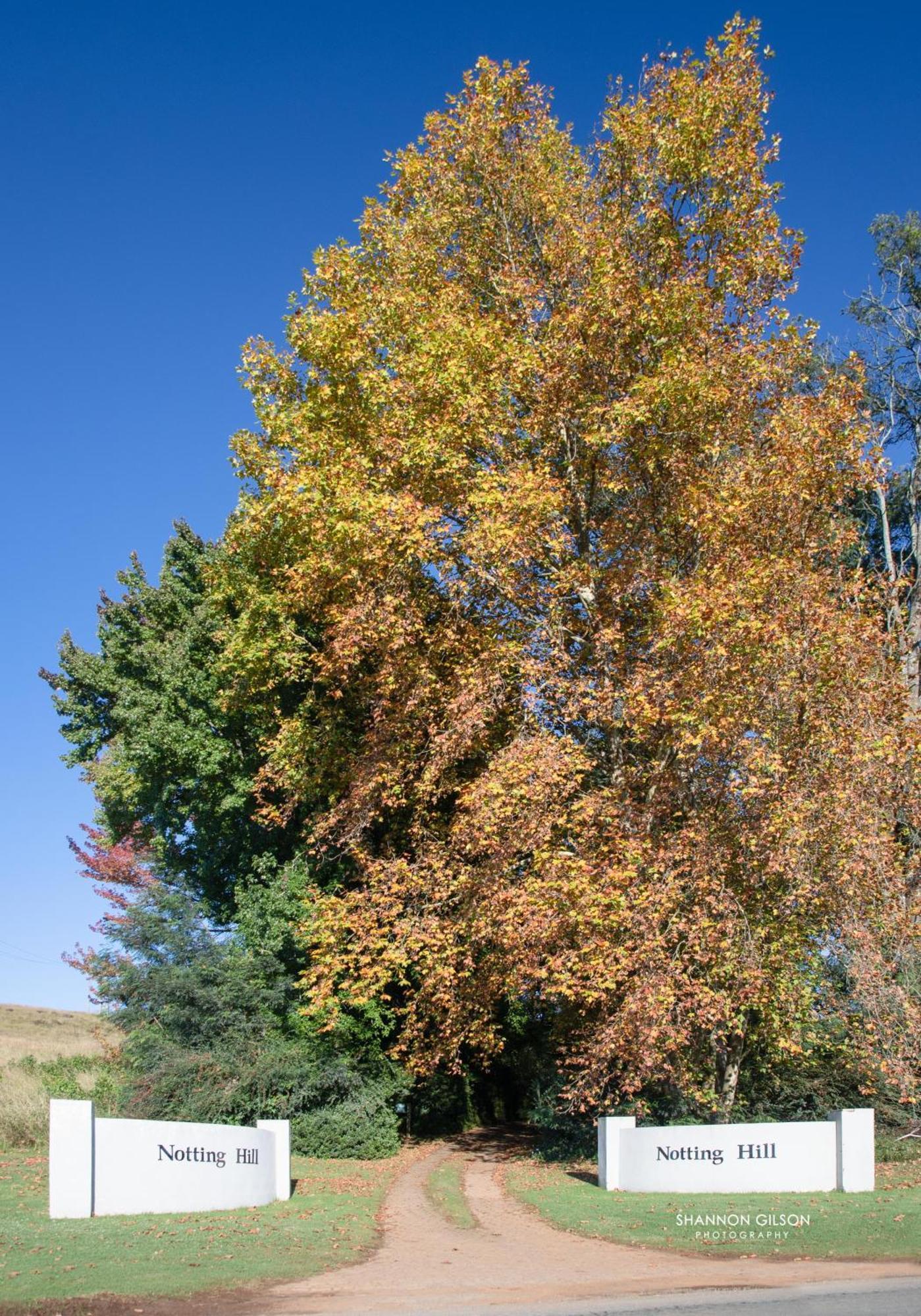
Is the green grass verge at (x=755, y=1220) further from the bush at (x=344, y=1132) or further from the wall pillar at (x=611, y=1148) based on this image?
the bush at (x=344, y=1132)

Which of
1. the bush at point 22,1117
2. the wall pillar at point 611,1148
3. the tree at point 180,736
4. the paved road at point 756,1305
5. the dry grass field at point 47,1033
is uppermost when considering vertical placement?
the tree at point 180,736

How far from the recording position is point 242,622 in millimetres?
21203

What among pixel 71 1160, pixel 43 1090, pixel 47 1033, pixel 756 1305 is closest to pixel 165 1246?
pixel 71 1160

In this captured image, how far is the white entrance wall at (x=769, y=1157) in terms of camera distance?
576 inches

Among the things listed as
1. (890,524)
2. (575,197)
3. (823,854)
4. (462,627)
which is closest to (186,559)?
(462,627)

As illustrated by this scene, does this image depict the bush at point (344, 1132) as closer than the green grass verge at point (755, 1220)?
No

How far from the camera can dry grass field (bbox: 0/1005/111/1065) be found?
96.1 feet

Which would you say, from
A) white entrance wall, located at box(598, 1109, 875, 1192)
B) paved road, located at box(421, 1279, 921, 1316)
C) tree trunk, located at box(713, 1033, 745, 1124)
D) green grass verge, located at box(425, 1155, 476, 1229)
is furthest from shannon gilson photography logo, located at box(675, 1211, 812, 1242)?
tree trunk, located at box(713, 1033, 745, 1124)

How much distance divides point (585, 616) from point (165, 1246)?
1241 cm

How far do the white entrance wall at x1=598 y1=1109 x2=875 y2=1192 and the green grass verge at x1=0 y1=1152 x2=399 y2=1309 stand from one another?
4185mm

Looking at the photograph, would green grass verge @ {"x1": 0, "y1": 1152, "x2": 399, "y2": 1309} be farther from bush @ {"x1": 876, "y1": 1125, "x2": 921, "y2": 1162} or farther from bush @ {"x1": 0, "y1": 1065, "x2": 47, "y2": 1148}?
bush @ {"x1": 876, "y1": 1125, "x2": 921, "y2": 1162}

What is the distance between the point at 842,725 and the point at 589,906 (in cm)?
483

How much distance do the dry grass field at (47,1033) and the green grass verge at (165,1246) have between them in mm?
9293

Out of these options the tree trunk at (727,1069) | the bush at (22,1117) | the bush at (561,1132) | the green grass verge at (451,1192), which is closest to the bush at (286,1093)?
the green grass verge at (451,1192)
